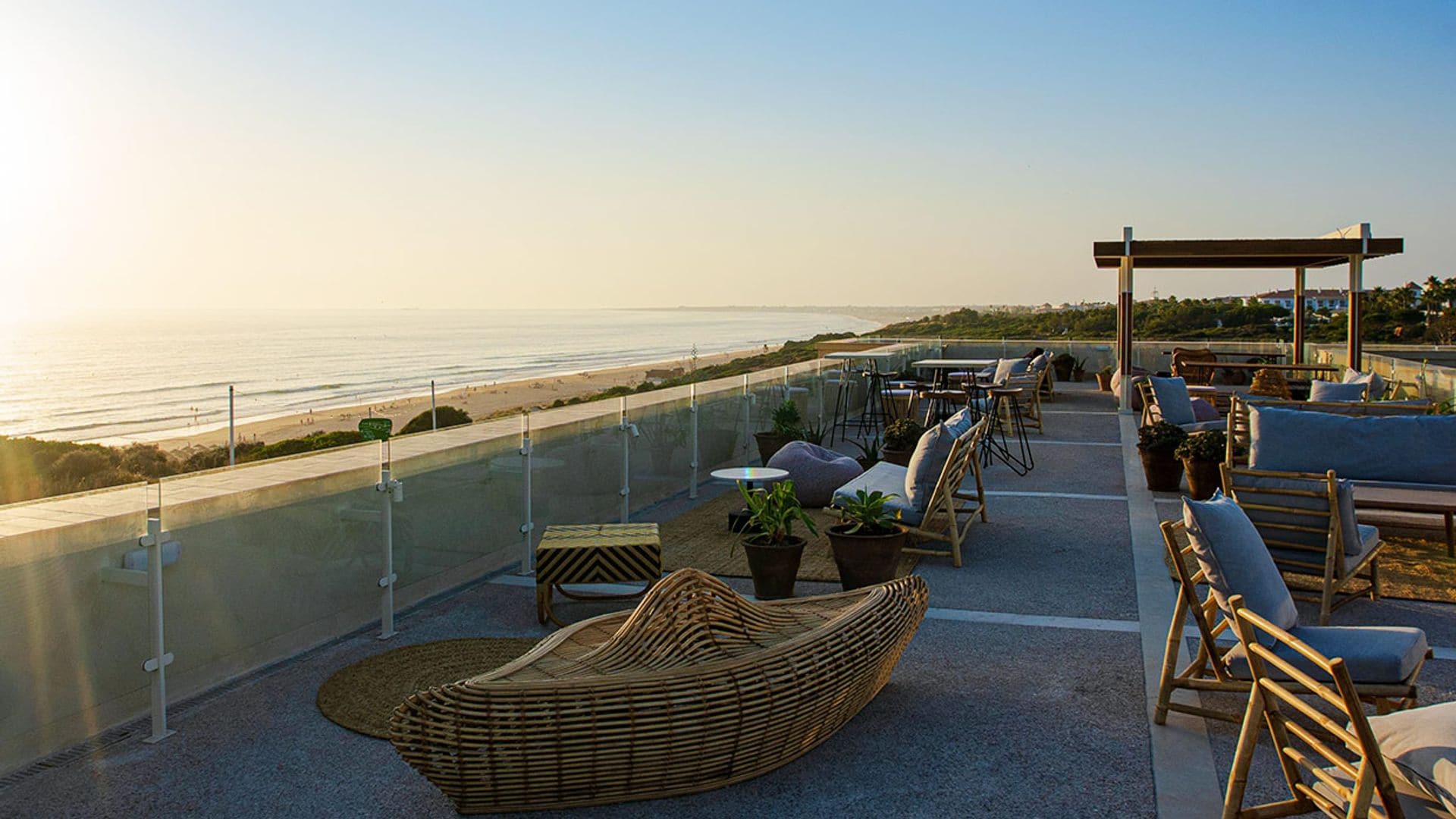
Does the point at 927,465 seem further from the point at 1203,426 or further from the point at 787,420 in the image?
the point at 1203,426

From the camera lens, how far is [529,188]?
47750 mm


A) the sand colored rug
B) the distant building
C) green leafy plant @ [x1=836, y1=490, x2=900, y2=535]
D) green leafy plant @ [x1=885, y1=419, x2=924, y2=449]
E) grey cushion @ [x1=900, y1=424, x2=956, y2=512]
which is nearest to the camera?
green leafy plant @ [x1=836, y1=490, x2=900, y2=535]

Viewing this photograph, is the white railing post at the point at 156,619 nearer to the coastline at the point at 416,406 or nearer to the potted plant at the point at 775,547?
the potted plant at the point at 775,547

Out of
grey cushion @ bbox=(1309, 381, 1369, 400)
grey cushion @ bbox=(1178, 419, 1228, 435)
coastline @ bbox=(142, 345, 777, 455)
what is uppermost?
grey cushion @ bbox=(1309, 381, 1369, 400)

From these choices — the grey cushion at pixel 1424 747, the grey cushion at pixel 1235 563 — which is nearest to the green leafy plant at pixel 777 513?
the grey cushion at pixel 1235 563

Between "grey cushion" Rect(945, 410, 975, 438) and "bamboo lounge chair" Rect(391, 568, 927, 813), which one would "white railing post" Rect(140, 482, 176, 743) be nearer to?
"bamboo lounge chair" Rect(391, 568, 927, 813)

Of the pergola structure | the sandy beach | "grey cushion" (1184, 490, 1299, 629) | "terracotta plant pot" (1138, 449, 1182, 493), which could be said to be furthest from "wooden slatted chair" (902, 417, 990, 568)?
the sandy beach

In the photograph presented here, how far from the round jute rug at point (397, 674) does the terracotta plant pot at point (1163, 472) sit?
6.37 meters

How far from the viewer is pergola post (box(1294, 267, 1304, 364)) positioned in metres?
19.0

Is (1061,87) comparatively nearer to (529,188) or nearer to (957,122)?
(957,122)

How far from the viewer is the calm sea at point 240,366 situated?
40281 mm

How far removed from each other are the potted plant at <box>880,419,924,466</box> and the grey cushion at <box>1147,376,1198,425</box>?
8.47 feet

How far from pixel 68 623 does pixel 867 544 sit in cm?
399

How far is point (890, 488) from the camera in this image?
7648 millimetres
